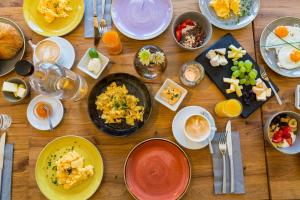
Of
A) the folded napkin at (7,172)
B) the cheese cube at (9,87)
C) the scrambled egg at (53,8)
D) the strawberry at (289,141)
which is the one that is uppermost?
the scrambled egg at (53,8)

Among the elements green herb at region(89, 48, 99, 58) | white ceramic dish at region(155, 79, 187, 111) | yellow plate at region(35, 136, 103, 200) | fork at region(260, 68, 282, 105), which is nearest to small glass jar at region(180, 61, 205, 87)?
white ceramic dish at region(155, 79, 187, 111)

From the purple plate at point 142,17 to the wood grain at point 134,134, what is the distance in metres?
0.04

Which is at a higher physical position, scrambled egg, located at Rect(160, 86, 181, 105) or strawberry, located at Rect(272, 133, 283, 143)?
scrambled egg, located at Rect(160, 86, 181, 105)

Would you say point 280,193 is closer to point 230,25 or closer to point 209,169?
point 209,169

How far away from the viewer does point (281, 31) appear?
1.38m

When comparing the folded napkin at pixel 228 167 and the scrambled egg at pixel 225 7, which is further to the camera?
the scrambled egg at pixel 225 7

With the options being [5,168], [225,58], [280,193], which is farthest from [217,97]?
[5,168]

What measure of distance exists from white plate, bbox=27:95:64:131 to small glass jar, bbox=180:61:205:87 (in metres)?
0.54

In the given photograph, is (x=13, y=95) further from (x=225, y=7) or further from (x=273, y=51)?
(x=273, y=51)

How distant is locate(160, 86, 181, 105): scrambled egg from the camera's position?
1316mm

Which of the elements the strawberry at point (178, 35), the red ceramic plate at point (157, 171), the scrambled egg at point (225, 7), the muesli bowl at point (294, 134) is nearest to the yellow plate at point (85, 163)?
the red ceramic plate at point (157, 171)

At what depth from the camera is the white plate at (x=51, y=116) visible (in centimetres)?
133

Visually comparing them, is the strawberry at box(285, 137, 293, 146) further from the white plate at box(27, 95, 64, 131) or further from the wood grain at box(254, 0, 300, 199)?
the white plate at box(27, 95, 64, 131)

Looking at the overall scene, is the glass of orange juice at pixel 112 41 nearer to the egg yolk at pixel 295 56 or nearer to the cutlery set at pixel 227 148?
the cutlery set at pixel 227 148
